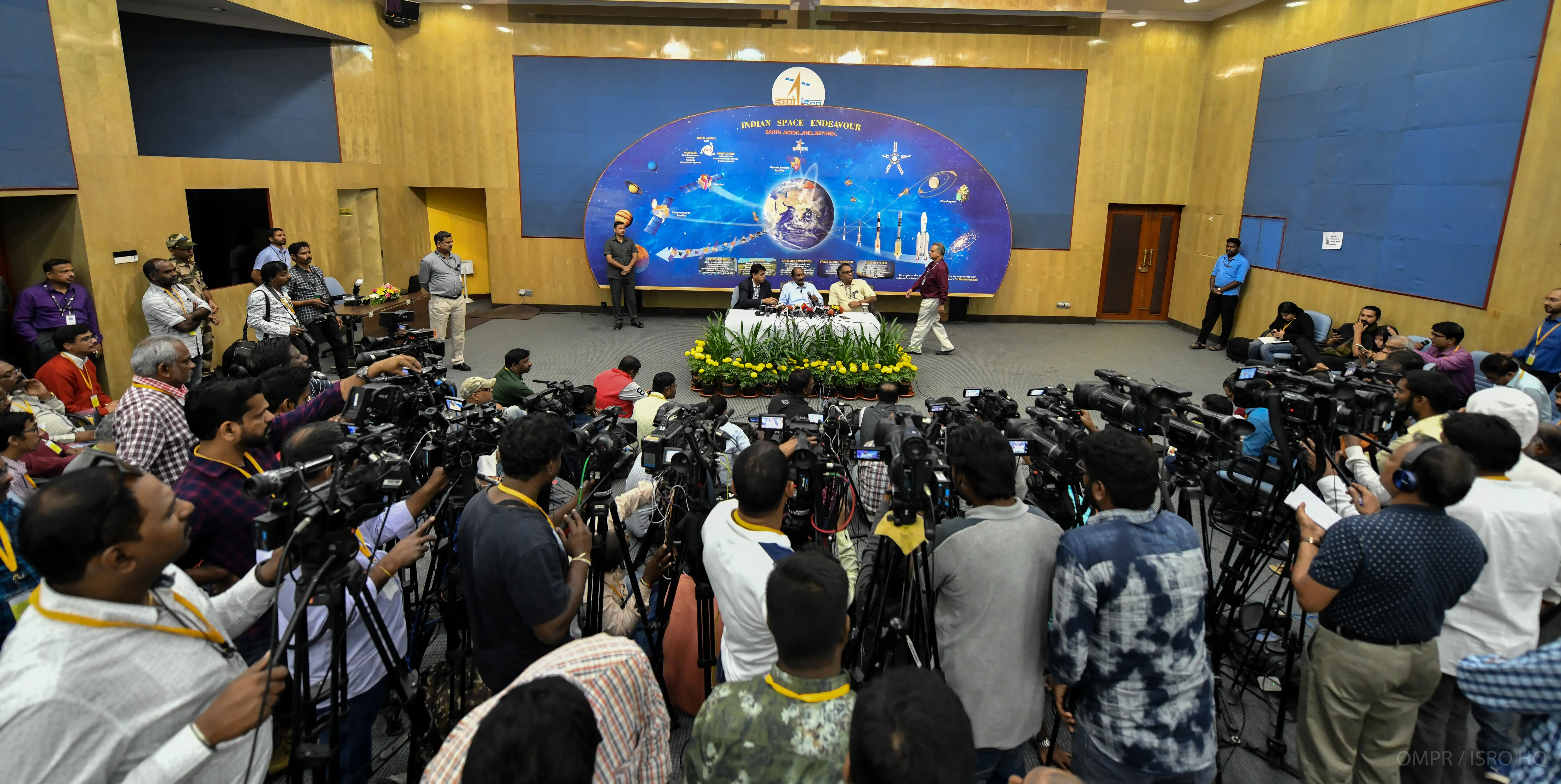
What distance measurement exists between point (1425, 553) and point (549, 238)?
38.4ft

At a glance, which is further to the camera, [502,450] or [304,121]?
[304,121]

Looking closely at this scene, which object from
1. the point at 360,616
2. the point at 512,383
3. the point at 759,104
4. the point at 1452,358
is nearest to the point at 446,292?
the point at 512,383

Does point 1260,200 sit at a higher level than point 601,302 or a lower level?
higher

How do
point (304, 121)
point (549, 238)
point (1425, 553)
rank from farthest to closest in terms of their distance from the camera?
point (549, 238) < point (304, 121) < point (1425, 553)

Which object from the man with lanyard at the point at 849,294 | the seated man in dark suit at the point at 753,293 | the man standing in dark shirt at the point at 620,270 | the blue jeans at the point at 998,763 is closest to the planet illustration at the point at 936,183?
the man with lanyard at the point at 849,294

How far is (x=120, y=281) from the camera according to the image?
708 cm

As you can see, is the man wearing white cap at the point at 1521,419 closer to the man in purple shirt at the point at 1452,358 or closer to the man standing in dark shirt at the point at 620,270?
the man in purple shirt at the point at 1452,358

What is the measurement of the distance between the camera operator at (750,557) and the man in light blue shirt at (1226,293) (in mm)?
10423

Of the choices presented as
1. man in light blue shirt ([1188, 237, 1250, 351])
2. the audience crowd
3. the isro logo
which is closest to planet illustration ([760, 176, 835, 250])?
the isro logo

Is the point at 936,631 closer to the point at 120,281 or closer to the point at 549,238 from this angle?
the point at 120,281

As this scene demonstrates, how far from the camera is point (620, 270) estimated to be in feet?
36.8

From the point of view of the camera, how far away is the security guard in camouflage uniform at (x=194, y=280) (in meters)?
7.07

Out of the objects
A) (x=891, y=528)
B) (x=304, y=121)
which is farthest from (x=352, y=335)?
(x=891, y=528)

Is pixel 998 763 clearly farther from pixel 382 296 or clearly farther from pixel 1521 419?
pixel 382 296
